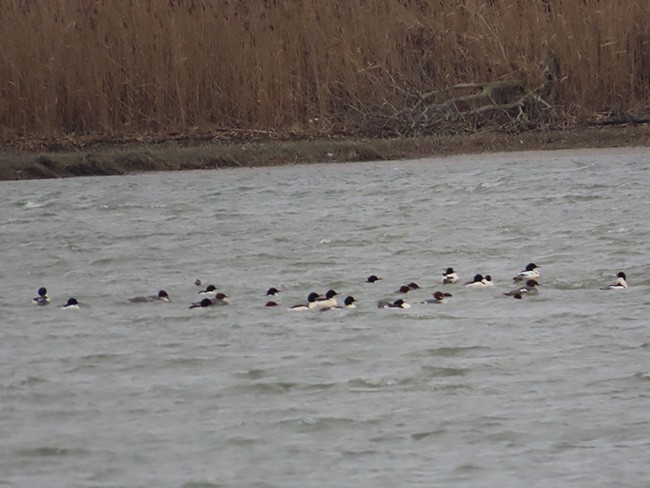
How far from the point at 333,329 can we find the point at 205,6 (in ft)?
30.1

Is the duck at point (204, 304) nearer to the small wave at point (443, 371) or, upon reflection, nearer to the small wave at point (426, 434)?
the small wave at point (443, 371)

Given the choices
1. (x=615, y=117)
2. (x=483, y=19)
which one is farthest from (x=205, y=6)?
(x=615, y=117)

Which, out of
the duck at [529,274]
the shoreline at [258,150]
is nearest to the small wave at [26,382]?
the duck at [529,274]

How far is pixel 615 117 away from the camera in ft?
56.4

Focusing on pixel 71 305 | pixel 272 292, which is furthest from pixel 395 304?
pixel 71 305

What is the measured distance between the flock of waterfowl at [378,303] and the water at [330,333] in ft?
0.30

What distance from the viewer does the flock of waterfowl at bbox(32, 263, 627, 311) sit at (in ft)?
34.1

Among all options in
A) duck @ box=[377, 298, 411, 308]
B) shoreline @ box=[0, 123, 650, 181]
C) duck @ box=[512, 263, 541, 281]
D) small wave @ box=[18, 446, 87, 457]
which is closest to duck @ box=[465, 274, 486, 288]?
duck @ box=[512, 263, 541, 281]

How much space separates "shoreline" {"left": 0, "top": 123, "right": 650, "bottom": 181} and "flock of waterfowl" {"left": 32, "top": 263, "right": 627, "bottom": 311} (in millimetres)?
5430

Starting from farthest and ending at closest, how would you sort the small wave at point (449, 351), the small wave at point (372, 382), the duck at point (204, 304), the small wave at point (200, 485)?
1. the duck at point (204, 304)
2. the small wave at point (449, 351)
3. the small wave at point (372, 382)
4. the small wave at point (200, 485)

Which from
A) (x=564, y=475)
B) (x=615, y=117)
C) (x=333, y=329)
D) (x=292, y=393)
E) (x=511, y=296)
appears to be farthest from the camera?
(x=615, y=117)

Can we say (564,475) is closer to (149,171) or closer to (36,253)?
(36,253)

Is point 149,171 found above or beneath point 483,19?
beneath

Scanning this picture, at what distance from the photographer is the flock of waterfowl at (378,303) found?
410 inches
